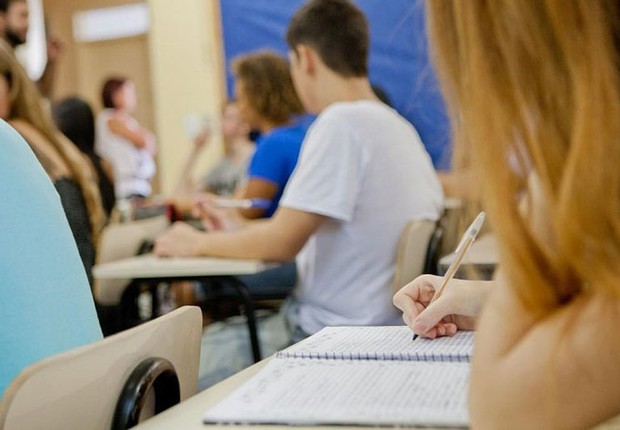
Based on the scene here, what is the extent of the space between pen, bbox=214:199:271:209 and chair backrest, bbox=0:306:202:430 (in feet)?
7.16

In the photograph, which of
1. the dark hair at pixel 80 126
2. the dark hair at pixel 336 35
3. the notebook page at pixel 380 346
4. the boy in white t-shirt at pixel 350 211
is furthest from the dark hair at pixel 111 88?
the notebook page at pixel 380 346

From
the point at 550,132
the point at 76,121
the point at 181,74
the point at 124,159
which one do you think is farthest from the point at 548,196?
the point at 181,74

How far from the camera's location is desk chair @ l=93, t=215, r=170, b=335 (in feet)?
9.87

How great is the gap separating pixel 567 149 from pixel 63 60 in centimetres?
865

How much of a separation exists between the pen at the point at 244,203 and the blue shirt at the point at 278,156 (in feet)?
0.27

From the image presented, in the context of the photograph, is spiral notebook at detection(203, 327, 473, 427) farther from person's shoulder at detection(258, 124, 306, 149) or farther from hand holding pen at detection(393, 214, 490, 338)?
person's shoulder at detection(258, 124, 306, 149)

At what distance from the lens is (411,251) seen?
7.09 ft

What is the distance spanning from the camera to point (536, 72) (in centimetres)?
66

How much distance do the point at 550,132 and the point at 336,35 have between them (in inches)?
77.4

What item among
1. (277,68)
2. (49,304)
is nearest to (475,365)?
(49,304)

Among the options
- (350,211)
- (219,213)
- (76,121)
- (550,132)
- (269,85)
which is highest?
(550,132)

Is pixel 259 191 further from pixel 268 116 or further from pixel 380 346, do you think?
pixel 380 346

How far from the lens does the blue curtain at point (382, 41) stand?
16.7ft

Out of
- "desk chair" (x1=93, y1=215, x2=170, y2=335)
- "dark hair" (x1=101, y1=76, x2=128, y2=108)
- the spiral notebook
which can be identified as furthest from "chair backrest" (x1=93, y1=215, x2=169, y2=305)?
"dark hair" (x1=101, y1=76, x2=128, y2=108)
